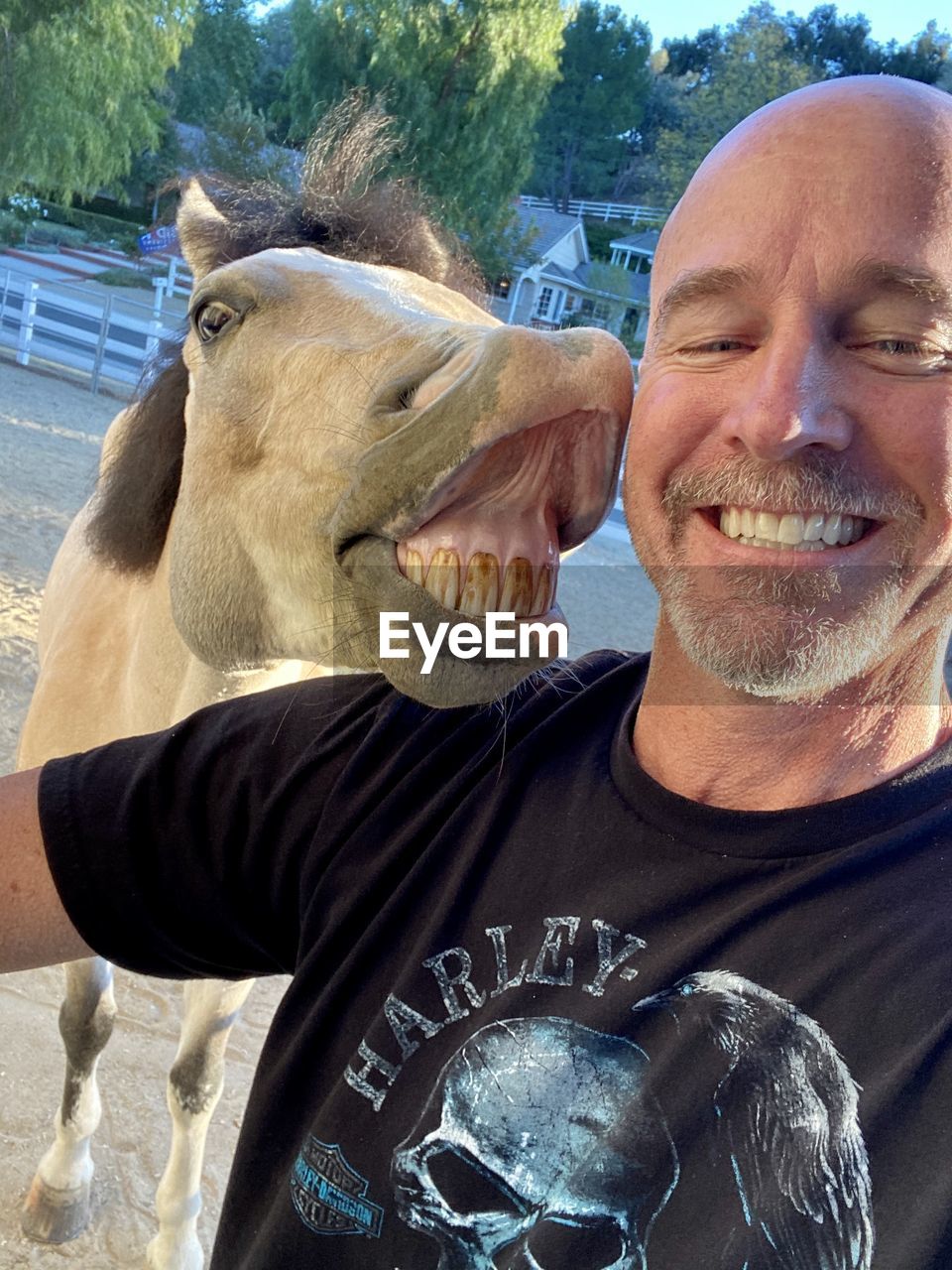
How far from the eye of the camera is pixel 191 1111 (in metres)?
2.46

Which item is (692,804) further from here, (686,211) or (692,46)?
(692,46)

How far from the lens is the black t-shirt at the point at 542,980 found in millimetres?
814

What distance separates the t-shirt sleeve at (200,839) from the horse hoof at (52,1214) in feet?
5.29

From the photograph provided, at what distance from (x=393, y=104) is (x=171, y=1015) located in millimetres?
20490

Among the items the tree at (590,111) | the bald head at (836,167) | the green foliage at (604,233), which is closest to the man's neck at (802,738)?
the bald head at (836,167)

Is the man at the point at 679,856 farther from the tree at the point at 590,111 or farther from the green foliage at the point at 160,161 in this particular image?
the tree at the point at 590,111

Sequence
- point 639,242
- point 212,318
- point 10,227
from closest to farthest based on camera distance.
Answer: point 212,318 < point 10,227 < point 639,242

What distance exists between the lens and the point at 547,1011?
95cm

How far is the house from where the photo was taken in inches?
909

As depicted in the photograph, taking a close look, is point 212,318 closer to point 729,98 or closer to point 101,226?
point 729,98

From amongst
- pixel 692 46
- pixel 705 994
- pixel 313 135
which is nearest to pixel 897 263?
pixel 705 994

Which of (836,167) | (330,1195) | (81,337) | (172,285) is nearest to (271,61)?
(172,285)

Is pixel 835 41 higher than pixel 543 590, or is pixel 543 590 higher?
pixel 835 41

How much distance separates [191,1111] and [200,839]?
62.7 inches
